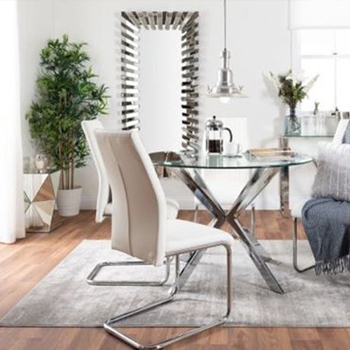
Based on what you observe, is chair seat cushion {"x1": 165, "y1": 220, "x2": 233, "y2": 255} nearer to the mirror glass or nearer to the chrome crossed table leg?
the chrome crossed table leg

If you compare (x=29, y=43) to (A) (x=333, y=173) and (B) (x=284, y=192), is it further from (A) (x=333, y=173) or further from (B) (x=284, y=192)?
(A) (x=333, y=173)

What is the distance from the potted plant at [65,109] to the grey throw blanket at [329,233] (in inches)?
107

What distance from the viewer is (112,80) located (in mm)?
5891

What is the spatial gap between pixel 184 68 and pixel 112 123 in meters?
0.92

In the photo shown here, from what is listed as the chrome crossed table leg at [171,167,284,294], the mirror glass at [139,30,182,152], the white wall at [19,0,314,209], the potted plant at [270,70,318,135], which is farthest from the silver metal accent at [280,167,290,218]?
the chrome crossed table leg at [171,167,284,294]

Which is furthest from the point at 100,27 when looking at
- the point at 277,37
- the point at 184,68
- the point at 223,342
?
the point at 223,342

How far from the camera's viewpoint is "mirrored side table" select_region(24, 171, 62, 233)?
15.9 ft

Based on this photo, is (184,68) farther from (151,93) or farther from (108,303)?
(108,303)

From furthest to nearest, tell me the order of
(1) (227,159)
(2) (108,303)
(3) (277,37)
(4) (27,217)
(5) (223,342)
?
(3) (277,37)
(4) (27,217)
(1) (227,159)
(2) (108,303)
(5) (223,342)

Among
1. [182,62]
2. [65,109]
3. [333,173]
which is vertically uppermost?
[182,62]

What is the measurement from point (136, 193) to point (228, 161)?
86 cm

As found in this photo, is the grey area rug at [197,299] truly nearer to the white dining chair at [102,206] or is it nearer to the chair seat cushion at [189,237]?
the white dining chair at [102,206]

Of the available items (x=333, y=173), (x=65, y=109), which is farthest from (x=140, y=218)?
(x=65, y=109)

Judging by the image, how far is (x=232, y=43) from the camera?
5.78 metres
